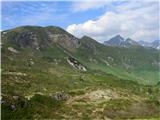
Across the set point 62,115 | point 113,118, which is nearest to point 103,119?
point 113,118

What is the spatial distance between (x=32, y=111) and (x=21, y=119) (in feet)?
49.8

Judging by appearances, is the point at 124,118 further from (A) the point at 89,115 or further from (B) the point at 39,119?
(B) the point at 39,119

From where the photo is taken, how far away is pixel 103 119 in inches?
7525

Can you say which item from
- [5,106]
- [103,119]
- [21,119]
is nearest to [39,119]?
[21,119]

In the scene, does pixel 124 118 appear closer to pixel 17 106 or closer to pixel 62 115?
pixel 62 115

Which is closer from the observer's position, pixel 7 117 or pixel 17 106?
pixel 7 117

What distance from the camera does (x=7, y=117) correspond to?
17762cm

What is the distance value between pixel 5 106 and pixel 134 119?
227 feet

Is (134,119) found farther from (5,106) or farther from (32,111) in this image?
(5,106)

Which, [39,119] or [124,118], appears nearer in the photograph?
[39,119]

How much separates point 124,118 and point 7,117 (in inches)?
2497

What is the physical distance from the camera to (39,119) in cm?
18162

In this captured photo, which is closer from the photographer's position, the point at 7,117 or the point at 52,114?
the point at 7,117

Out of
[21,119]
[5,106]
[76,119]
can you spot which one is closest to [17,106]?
[5,106]
